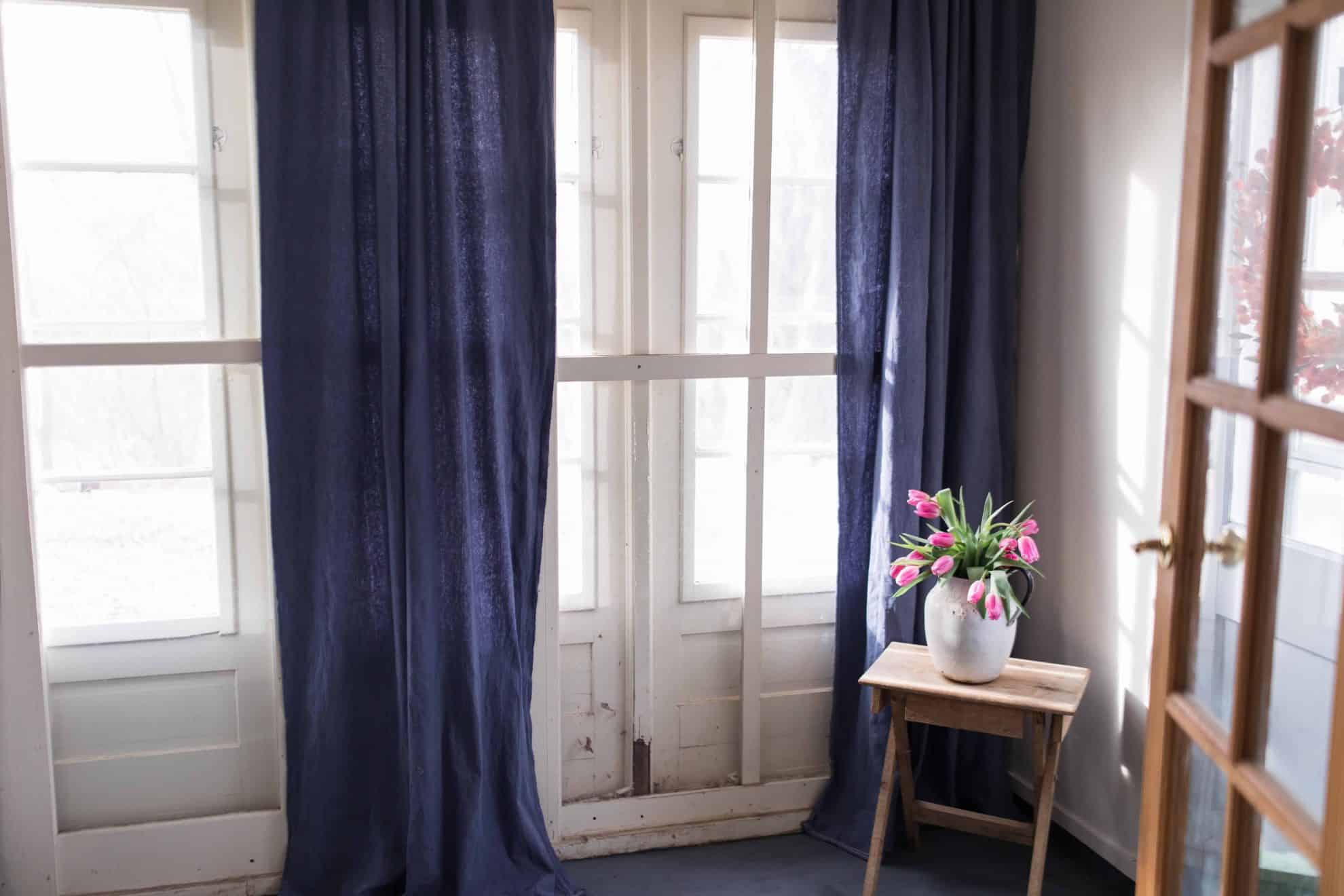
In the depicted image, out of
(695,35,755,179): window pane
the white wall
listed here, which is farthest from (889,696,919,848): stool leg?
(695,35,755,179): window pane

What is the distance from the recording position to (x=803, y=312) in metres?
2.95

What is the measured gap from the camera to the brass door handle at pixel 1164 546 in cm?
189

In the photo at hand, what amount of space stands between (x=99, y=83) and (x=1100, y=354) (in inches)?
91.2

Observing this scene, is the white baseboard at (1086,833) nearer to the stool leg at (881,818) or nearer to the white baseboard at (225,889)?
the stool leg at (881,818)

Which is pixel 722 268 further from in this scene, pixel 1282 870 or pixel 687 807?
pixel 1282 870

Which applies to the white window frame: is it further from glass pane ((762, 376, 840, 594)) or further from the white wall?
the white wall

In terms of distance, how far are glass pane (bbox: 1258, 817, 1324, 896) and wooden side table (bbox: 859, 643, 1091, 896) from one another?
2.65 feet

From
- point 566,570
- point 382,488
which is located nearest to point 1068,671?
point 566,570

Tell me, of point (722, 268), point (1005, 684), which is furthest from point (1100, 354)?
point (722, 268)

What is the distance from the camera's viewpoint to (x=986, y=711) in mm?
2543

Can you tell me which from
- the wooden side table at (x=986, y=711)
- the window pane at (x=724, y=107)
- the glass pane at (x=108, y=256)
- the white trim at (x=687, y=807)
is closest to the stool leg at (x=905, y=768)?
the wooden side table at (x=986, y=711)

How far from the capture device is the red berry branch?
4.91 ft

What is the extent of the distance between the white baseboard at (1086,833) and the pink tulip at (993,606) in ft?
2.21

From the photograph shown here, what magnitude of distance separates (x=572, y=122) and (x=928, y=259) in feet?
3.00
